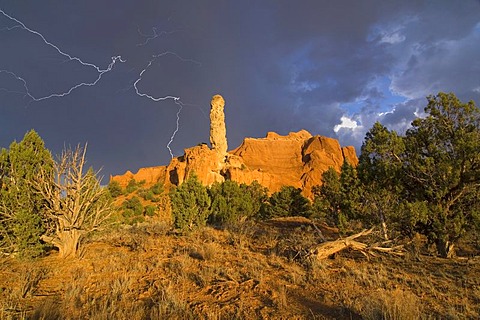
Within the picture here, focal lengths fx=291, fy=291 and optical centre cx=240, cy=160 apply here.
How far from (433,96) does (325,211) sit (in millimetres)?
19313

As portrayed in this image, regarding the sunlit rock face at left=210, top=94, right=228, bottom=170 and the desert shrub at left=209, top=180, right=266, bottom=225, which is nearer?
the desert shrub at left=209, top=180, right=266, bottom=225

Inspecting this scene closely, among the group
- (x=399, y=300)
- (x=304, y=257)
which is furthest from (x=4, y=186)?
(x=399, y=300)

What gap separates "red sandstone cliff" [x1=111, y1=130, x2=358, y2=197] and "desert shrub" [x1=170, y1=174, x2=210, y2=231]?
42.5 m

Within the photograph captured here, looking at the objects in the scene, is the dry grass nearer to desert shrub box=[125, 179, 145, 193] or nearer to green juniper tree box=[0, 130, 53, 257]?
green juniper tree box=[0, 130, 53, 257]

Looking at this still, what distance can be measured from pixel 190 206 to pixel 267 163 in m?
84.4

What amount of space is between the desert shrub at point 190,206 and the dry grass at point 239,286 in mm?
5722

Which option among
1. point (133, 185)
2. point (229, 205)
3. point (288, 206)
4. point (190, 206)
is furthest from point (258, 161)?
point (190, 206)

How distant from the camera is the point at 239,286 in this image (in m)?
7.65

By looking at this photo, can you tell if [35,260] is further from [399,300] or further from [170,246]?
[399,300]

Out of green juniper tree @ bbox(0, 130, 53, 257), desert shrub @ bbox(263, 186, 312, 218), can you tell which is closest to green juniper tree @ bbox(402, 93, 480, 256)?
green juniper tree @ bbox(0, 130, 53, 257)

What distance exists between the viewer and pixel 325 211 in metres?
29.1

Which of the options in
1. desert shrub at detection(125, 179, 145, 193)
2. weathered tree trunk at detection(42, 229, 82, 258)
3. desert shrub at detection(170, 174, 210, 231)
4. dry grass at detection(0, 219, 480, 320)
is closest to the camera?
dry grass at detection(0, 219, 480, 320)

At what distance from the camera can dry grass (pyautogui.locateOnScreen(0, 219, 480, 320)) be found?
5.87m

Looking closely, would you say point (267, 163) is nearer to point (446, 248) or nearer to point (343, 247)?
point (446, 248)
